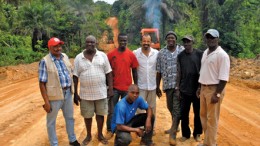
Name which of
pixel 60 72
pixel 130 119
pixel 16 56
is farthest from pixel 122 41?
pixel 16 56

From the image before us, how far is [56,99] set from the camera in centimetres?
480

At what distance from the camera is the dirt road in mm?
5723

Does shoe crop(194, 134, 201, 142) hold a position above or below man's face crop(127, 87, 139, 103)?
below

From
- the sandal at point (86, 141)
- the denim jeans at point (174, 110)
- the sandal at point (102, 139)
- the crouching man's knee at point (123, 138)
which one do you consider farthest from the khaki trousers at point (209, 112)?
the sandal at point (86, 141)

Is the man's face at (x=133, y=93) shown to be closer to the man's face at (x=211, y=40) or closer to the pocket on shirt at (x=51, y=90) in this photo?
the pocket on shirt at (x=51, y=90)

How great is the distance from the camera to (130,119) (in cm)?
498

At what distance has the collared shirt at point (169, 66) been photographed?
5.37 metres

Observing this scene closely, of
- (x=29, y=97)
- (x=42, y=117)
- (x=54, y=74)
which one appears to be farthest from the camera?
(x=29, y=97)

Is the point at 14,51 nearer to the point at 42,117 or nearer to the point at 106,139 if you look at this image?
the point at 42,117

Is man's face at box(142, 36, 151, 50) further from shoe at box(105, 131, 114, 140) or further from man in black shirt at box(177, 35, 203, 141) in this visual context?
shoe at box(105, 131, 114, 140)

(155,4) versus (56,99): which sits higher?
(155,4)

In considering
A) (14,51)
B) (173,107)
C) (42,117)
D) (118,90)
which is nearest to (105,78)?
(118,90)

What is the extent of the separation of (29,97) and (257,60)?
10591mm

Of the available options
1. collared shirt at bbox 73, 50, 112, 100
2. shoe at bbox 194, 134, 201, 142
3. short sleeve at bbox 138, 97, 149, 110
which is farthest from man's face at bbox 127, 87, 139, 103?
shoe at bbox 194, 134, 201, 142
